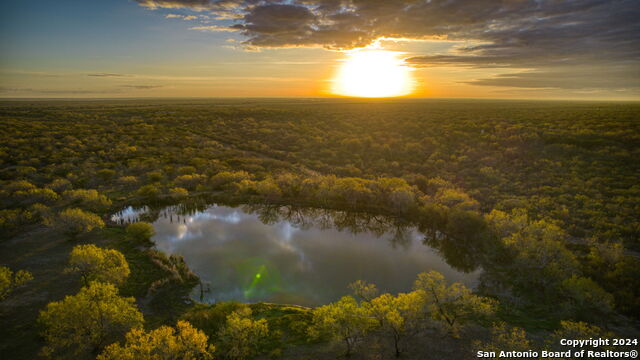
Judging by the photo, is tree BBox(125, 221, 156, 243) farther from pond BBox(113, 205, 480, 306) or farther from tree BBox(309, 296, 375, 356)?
tree BBox(309, 296, 375, 356)

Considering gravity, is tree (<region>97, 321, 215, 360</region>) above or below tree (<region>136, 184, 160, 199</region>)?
below

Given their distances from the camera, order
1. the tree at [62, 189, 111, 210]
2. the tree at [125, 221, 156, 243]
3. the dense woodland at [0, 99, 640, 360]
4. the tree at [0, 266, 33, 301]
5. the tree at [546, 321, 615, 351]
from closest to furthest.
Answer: the tree at [546, 321, 615, 351], the dense woodland at [0, 99, 640, 360], the tree at [0, 266, 33, 301], the tree at [125, 221, 156, 243], the tree at [62, 189, 111, 210]

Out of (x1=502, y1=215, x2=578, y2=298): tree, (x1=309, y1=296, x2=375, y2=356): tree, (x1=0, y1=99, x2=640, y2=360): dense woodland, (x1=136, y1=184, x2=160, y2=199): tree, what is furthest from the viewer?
(x1=136, y1=184, x2=160, y2=199): tree

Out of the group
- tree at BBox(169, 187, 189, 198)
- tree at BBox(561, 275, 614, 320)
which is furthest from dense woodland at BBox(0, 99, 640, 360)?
tree at BBox(169, 187, 189, 198)

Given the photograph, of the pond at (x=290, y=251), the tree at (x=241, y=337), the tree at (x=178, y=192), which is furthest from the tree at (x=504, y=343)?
the tree at (x=178, y=192)

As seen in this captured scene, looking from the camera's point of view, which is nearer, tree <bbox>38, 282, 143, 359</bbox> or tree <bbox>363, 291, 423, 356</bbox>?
tree <bbox>38, 282, 143, 359</bbox>

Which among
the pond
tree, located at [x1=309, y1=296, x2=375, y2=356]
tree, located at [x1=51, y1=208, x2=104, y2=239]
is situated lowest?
the pond

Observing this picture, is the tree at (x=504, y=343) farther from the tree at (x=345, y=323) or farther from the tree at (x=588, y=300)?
the tree at (x=345, y=323)
